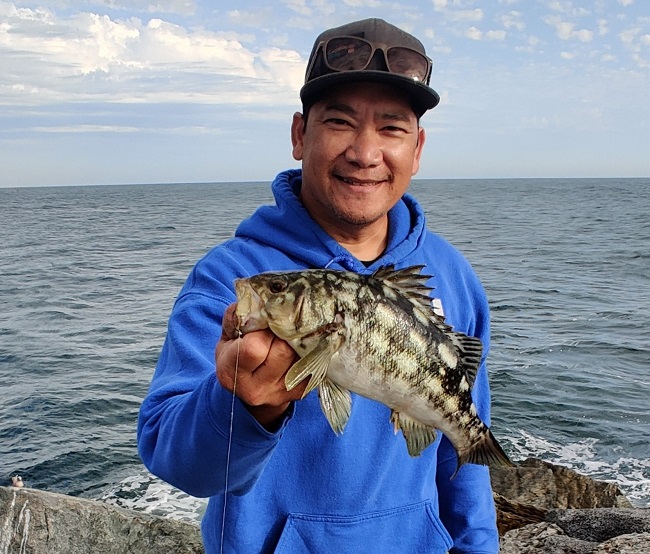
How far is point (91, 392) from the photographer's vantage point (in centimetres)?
1446

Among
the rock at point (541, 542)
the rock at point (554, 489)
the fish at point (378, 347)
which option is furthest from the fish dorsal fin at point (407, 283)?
the rock at point (554, 489)

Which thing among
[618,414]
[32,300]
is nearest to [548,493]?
[618,414]

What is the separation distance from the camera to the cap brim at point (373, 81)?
10.8 ft

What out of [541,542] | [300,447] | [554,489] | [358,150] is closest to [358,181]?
[358,150]

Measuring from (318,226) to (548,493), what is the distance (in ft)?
22.0

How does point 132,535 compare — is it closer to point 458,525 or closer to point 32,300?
point 458,525

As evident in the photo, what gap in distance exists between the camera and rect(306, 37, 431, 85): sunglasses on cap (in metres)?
3.36

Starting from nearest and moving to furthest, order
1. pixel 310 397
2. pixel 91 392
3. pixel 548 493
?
1. pixel 310 397
2. pixel 548 493
3. pixel 91 392

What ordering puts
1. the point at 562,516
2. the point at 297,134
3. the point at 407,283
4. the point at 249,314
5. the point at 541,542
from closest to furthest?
the point at 249,314
the point at 407,283
the point at 297,134
the point at 541,542
the point at 562,516

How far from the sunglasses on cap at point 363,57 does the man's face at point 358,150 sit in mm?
98

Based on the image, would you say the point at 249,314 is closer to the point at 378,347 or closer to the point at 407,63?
the point at 378,347

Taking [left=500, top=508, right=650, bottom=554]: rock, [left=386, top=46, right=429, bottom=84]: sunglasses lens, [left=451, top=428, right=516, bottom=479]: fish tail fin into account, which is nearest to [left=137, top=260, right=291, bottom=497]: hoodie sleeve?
[left=451, top=428, right=516, bottom=479]: fish tail fin

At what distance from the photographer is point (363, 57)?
337 centimetres

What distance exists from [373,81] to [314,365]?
1.59 m
